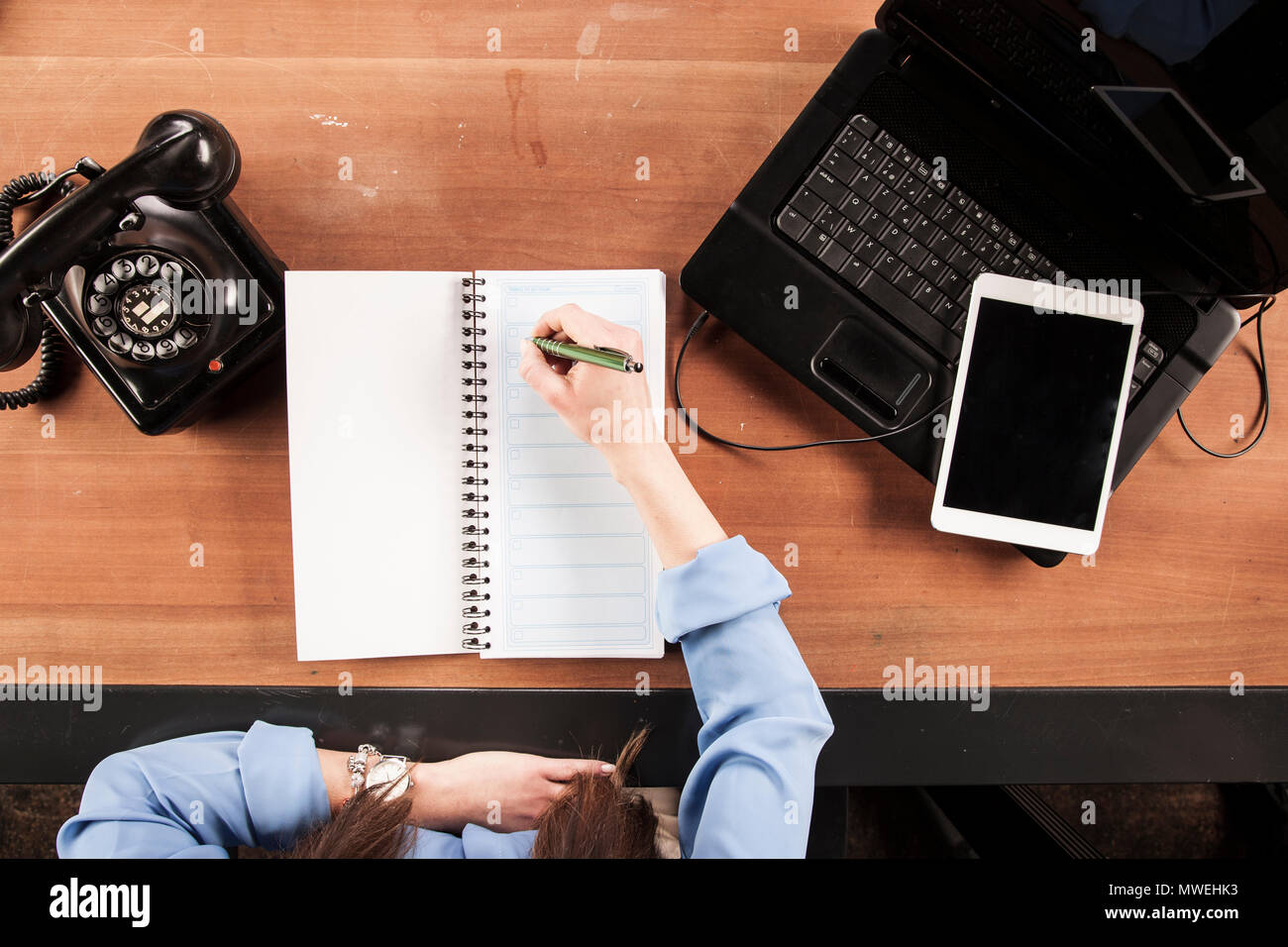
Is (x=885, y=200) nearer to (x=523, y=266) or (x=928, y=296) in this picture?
(x=928, y=296)

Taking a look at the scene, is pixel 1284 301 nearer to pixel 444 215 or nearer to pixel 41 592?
pixel 444 215

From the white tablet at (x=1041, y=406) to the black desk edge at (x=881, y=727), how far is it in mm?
166

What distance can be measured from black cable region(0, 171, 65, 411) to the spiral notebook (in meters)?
0.20

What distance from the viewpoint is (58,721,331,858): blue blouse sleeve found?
60 centimetres

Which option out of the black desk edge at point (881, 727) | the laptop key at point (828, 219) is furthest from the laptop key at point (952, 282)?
the black desk edge at point (881, 727)

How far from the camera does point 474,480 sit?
66 centimetres

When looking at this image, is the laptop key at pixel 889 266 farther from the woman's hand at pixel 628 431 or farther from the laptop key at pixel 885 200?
the woman's hand at pixel 628 431

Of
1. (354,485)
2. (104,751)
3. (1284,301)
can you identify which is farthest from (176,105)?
(1284,301)

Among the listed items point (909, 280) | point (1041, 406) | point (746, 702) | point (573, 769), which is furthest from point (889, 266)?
point (573, 769)

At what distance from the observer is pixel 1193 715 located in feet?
2.18

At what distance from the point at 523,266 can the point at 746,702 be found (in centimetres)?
43

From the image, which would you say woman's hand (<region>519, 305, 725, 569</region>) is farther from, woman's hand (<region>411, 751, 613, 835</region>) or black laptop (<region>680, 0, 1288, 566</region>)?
woman's hand (<region>411, 751, 613, 835</region>)

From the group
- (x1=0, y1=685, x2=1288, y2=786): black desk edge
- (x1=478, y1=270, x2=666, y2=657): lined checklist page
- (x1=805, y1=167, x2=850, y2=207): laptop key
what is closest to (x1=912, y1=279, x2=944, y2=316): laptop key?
(x1=805, y1=167, x2=850, y2=207): laptop key
